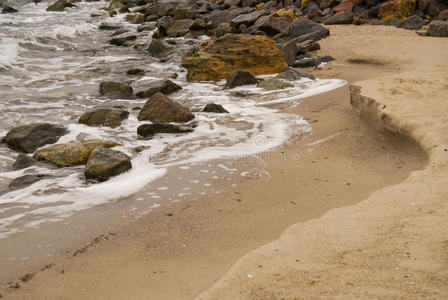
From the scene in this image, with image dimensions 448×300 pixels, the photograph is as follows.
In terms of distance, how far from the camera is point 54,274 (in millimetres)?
2316

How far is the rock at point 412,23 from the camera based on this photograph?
1091 cm

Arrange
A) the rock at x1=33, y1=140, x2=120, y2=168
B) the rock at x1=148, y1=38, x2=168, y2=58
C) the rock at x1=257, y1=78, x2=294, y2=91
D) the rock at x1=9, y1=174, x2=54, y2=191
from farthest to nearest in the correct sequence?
the rock at x1=148, y1=38, x2=168, y2=58
the rock at x1=257, y1=78, x2=294, y2=91
the rock at x1=33, y1=140, x2=120, y2=168
the rock at x1=9, y1=174, x2=54, y2=191

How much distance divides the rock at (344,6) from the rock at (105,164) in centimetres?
1176

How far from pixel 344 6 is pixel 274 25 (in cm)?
339

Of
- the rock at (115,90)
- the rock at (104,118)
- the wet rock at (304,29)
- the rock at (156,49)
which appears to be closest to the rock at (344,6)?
the wet rock at (304,29)

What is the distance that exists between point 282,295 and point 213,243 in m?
0.84

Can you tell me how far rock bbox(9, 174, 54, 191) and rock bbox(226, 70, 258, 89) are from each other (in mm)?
4199

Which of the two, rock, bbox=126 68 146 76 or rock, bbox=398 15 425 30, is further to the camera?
rock, bbox=398 15 425 30

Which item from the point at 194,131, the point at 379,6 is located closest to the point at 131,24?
the point at 379,6

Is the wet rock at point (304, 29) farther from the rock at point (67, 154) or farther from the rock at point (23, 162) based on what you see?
the rock at point (23, 162)

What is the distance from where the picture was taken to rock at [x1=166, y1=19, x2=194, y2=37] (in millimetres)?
13797

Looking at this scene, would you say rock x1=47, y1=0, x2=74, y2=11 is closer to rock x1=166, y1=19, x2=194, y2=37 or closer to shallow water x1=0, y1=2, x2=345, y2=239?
shallow water x1=0, y1=2, x2=345, y2=239

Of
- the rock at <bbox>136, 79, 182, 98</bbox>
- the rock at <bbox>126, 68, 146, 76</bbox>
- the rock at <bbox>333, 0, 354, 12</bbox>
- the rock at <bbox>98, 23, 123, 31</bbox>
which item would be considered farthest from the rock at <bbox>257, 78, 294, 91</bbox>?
the rock at <bbox>98, 23, 123, 31</bbox>

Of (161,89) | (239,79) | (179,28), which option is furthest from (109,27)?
(239,79)
